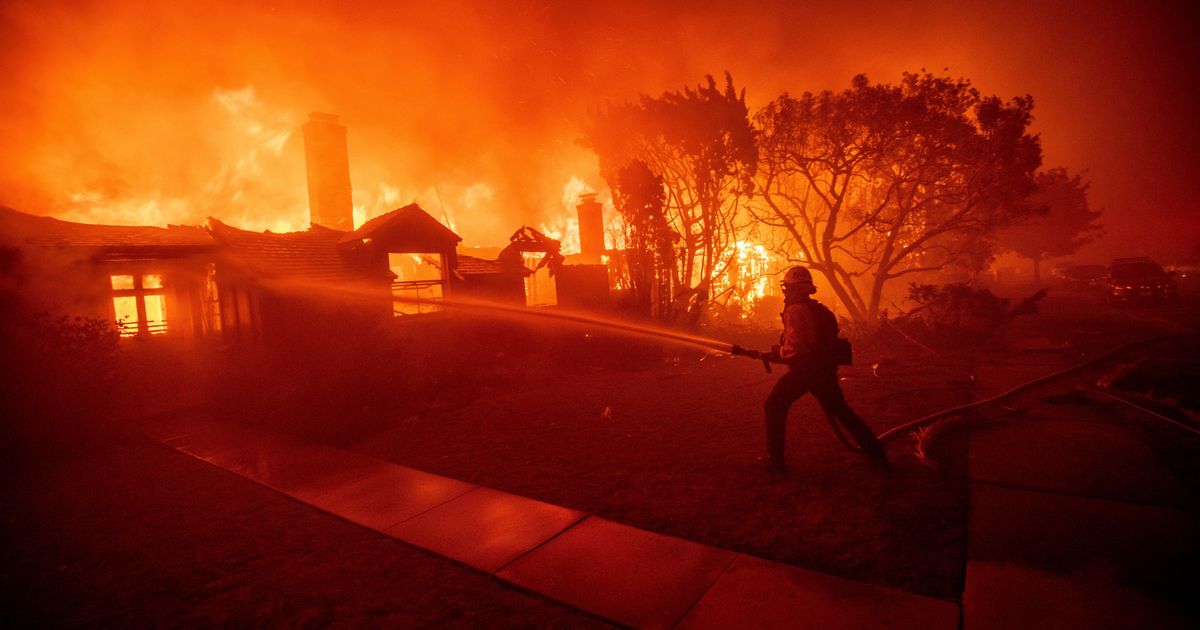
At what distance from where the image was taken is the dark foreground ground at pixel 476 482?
375 centimetres

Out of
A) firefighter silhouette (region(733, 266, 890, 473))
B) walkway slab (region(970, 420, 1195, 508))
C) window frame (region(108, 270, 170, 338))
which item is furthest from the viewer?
window frame (region(108, 270, 170, 338))

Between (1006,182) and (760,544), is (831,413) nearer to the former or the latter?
(760,544)

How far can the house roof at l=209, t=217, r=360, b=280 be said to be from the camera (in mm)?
12977

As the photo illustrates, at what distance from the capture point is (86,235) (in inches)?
535

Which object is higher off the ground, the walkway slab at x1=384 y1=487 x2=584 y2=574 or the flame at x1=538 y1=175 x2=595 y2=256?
the flame at x1=538 y1=175 x2=595 y2=256

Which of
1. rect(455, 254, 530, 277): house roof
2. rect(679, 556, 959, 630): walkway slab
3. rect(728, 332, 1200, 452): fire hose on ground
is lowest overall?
rect(679, 556, 959, 630): walkway slab

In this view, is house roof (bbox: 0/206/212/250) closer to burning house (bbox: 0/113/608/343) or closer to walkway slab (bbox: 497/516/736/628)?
burning house (bbox: 0/113/608/343)

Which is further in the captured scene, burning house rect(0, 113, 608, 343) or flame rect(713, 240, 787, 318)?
flame rect(713, 240, 787, 318)

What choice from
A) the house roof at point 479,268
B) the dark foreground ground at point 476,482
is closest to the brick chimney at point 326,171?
the house roof at point 479,268

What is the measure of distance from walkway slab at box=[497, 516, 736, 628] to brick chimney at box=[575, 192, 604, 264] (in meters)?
23.7

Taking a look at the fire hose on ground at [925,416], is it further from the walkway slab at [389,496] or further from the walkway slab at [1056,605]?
the walkway slab at [389,496]

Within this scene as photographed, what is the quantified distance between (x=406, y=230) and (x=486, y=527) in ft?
40.7

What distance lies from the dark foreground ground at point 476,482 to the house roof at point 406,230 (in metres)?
6.84

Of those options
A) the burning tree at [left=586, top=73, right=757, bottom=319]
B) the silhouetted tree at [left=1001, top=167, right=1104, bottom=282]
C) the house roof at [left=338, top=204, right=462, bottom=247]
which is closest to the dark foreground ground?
the house roof at [left=338, top=204, right=462, bottom=247]
